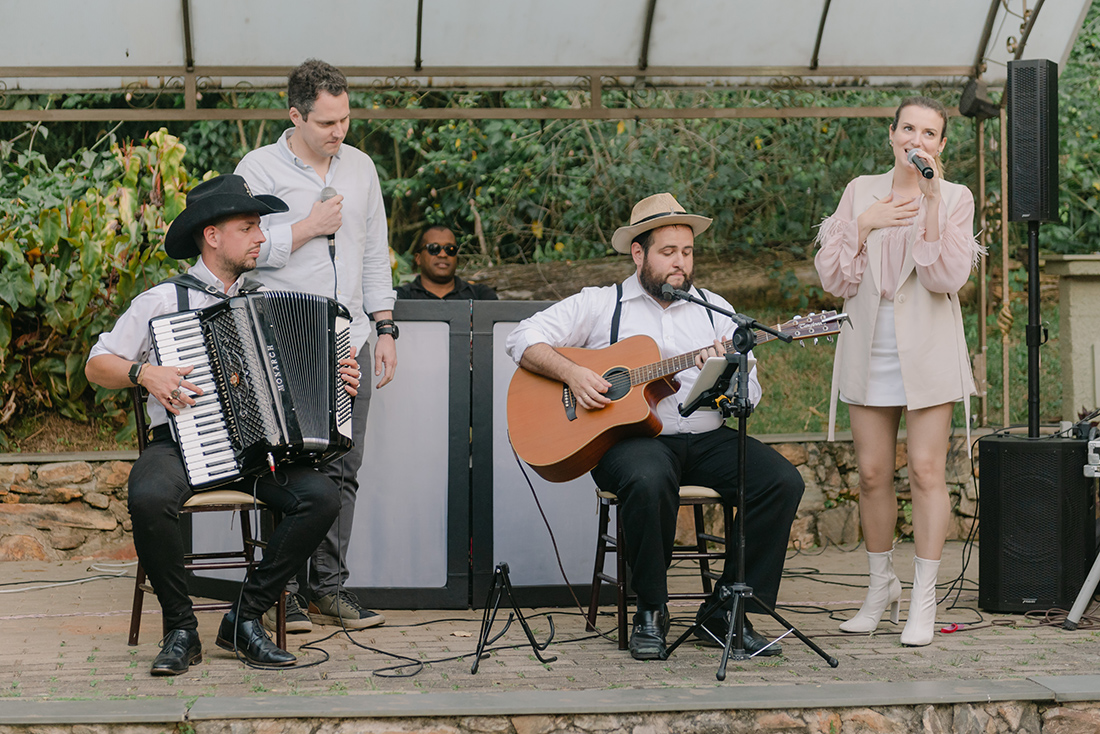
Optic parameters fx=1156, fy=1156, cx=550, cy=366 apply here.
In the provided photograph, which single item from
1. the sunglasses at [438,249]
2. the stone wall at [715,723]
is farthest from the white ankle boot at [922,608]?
the sunglasses at [438,249]

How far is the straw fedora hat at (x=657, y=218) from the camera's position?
4.34 metres

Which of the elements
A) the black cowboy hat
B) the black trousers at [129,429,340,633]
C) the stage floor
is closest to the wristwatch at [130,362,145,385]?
the black trousers at [129,429,340,633]

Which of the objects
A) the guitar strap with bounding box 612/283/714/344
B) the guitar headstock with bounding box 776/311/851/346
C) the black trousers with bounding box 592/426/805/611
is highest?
the guitar strap with bounding box 612/283/714/344

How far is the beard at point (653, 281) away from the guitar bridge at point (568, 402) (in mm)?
529

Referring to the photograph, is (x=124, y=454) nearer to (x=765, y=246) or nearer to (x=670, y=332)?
(x=670, y=332)

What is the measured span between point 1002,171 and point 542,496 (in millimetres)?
3241

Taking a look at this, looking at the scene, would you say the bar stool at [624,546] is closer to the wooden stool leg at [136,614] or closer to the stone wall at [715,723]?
the stone wall at [715,723]

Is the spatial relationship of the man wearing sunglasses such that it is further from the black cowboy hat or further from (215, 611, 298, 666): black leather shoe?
(215, 611, 298, 666): black leather shoe

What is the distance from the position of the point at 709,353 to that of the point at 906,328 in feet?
2.39

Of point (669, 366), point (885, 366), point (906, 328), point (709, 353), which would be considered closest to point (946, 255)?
point (906, 328)

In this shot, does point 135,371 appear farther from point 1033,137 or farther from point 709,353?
point 1033,137

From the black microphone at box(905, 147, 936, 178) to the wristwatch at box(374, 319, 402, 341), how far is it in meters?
2.03

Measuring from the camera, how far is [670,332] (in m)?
4.38

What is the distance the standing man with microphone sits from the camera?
429cm
